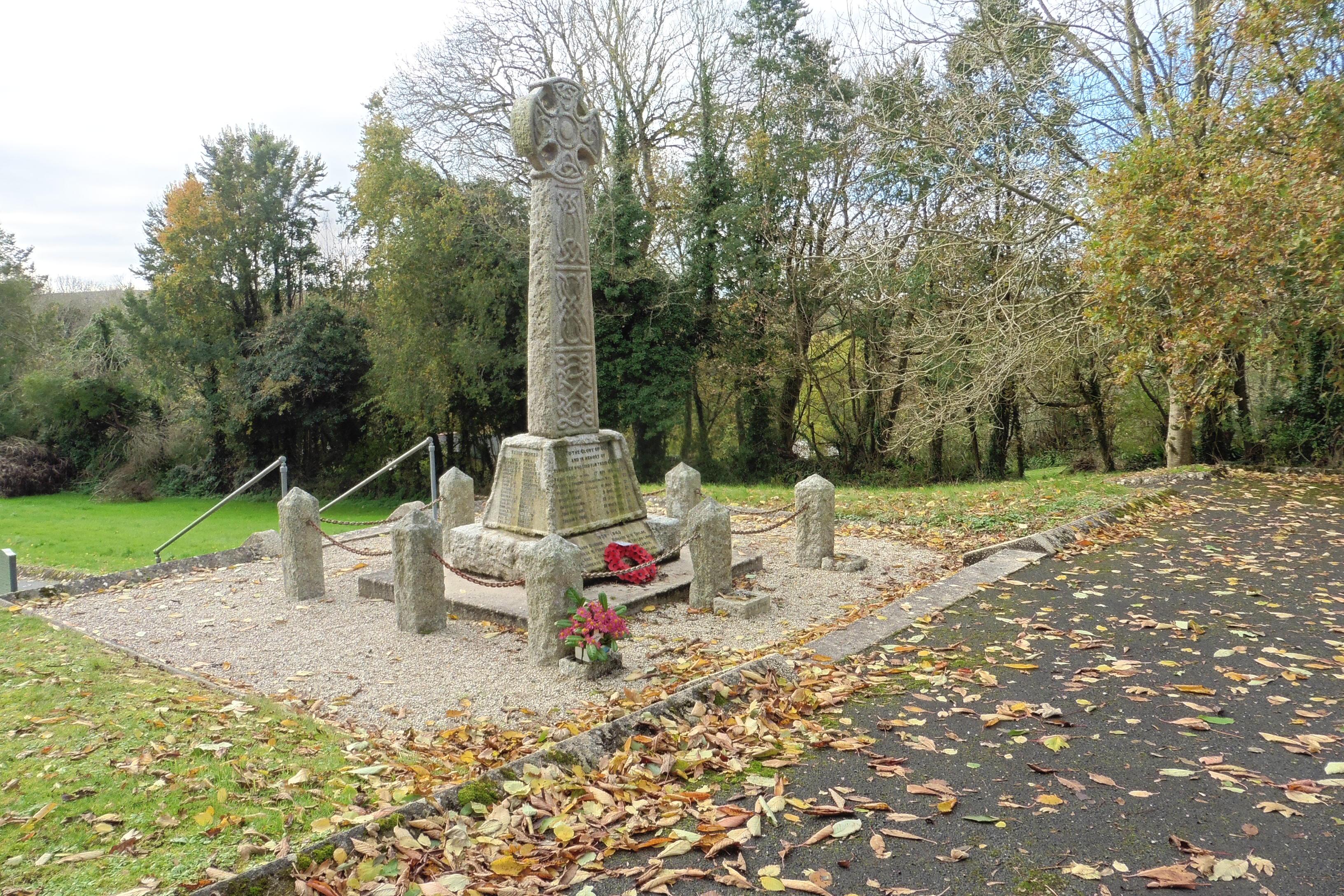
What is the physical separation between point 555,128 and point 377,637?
4873 mm

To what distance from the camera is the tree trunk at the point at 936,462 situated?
21.8m

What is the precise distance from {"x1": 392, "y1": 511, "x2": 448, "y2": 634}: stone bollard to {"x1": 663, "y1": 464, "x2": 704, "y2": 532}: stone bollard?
364cm

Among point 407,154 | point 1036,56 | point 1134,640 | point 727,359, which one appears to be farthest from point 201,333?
point 1134,640

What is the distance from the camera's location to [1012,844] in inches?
122

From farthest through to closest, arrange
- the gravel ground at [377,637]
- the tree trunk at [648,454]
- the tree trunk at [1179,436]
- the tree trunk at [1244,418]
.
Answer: the tree trunk at [648,454] → the tree trunk at [1244,418] → the tree trunk at [1179,436] → the gravel ground at [377,637]

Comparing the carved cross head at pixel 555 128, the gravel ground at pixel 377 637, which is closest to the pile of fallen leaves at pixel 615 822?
the gravel ground at pixel 377 637

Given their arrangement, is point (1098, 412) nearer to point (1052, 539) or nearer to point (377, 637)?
point (1052, 539)

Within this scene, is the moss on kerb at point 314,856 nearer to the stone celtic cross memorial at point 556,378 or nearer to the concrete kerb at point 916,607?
the concrete kerb at point 916,607

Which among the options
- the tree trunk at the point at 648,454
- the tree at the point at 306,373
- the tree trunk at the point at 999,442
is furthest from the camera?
the tree at the point at 306,373

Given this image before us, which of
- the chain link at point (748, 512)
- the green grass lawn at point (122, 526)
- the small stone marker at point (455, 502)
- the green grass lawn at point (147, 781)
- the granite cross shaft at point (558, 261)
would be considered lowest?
the green grass lawn at point (122, 526)

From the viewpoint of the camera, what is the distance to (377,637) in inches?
261

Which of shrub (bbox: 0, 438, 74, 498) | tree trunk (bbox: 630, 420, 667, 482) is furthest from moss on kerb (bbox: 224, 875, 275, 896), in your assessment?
shrub (bbox: 0, 438, 74, 498)

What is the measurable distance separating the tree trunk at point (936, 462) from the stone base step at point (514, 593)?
1527 cm

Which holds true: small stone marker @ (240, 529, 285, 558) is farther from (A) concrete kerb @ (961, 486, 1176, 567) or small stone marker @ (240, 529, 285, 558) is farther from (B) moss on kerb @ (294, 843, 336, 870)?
(A) concrete kerb @ (961, 486, 1176, 567)
